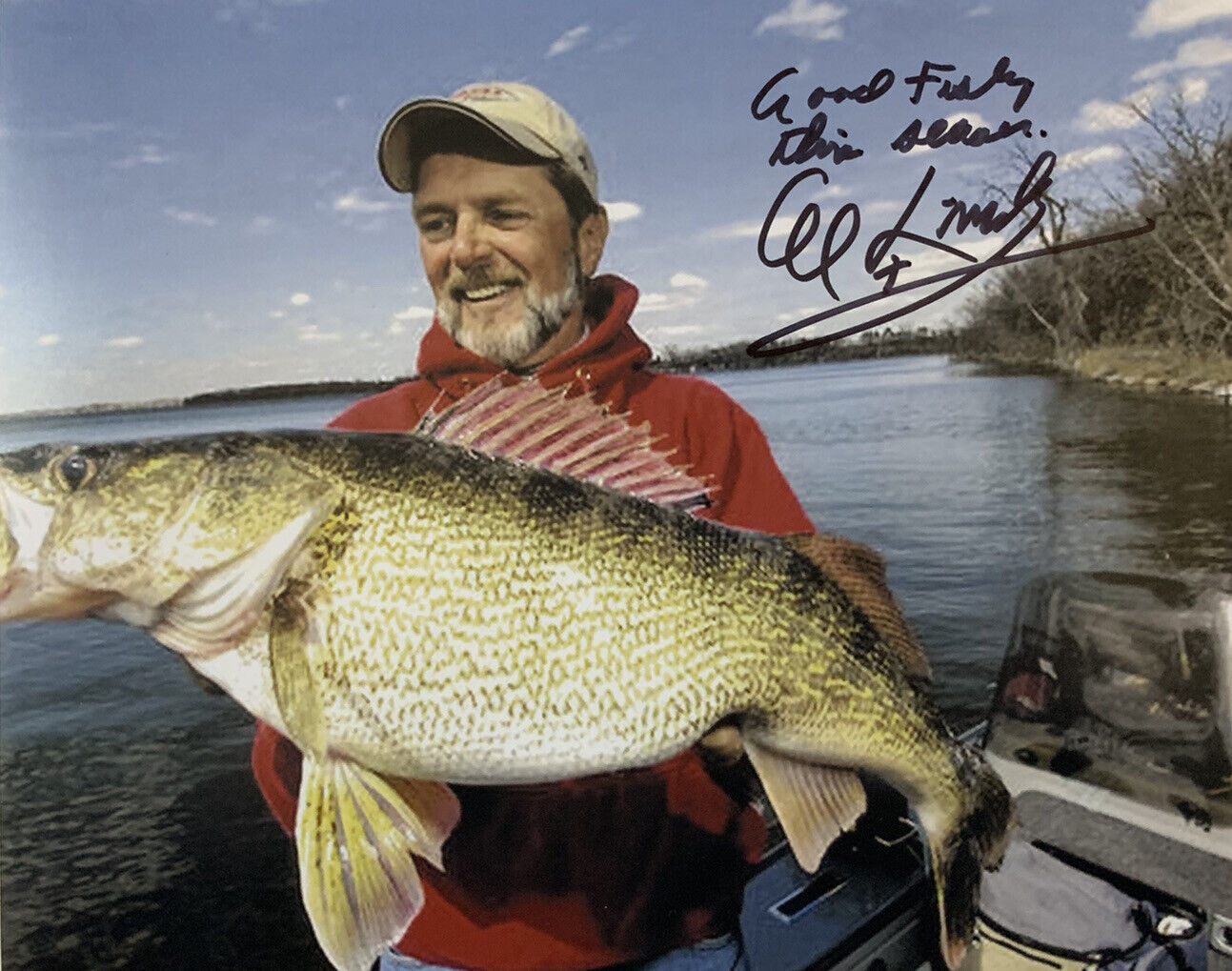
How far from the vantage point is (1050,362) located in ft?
20.3

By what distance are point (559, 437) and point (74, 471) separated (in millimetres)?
734

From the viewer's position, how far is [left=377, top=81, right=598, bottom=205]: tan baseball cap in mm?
1891

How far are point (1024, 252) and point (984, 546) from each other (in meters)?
4.17

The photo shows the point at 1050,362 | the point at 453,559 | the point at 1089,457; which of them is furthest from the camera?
the point at 1089,457

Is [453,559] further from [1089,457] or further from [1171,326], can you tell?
[1089,457]

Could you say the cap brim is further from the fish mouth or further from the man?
the fish mouth

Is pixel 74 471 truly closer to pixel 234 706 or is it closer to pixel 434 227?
pixel 434 227

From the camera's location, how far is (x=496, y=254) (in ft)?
6.46

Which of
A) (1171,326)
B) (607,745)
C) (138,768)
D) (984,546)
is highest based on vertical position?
(1171,326)

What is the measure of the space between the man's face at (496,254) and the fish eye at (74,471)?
872 mm

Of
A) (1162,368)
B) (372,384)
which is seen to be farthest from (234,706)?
(1162,368)

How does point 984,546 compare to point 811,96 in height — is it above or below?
below

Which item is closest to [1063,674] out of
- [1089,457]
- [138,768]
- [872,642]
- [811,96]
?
[872,642]
